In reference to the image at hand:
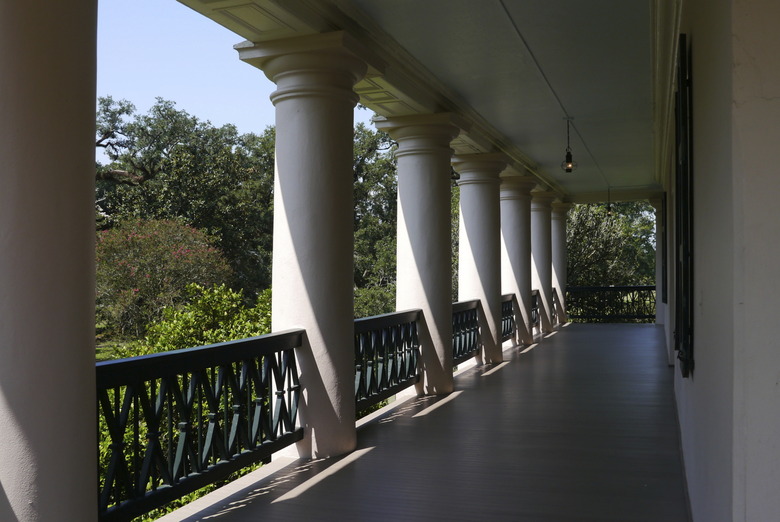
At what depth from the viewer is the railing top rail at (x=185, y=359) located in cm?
405

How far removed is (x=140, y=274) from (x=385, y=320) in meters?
12.2

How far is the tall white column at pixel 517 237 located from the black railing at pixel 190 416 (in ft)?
30.3

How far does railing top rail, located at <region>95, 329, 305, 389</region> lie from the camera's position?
4.05 metres

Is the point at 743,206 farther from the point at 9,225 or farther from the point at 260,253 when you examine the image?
the point at 260,253

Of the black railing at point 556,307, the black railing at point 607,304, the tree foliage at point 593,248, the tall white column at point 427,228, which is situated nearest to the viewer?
the tall white column at point 427,228

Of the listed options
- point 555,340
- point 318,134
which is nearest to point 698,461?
point 318,134

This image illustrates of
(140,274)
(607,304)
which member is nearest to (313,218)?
(140,274)

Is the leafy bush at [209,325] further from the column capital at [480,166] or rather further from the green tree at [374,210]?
the green tree at [374,210]

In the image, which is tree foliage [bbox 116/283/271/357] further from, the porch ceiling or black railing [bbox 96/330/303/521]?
black railing [bbox 96/330/303/521]

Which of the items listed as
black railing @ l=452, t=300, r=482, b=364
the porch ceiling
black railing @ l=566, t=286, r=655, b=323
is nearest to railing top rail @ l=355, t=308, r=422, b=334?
black railing @ l=452, t=300, r=482, b=364

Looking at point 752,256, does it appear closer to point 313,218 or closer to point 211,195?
point 313,218

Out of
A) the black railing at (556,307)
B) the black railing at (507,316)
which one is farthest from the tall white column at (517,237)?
the black railing at (556,307)

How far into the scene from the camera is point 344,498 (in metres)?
5.09

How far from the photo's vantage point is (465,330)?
11539mm
